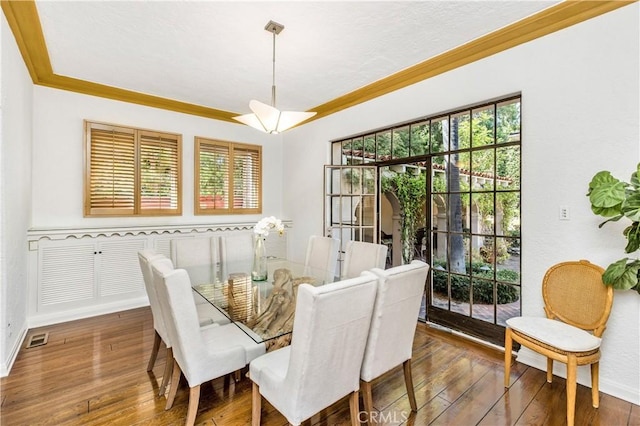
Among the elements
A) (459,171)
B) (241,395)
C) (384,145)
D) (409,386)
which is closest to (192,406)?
(241,395)

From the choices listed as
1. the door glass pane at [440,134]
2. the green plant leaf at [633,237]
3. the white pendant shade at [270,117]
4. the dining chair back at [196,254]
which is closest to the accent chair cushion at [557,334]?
the green plant leaf at [633,237]

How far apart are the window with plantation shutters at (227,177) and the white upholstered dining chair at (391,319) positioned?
371 centimetres

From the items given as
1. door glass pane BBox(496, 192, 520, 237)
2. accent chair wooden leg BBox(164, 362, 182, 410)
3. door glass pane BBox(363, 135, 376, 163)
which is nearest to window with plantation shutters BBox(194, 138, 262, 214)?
door glass pane BBox(363, 135, 376, 163)

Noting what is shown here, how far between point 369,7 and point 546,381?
3144mm

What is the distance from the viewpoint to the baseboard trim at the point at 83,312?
3314 millimetres

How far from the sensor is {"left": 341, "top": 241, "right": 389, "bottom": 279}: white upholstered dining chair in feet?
9.25

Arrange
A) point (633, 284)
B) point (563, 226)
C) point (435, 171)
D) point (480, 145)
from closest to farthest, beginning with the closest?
point (633, 284) < point (563, 226) < point (480, 145) < point (435, 171)

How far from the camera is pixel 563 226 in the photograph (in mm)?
2367

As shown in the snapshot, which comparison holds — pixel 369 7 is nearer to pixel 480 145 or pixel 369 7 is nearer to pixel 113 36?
pixel 480 145

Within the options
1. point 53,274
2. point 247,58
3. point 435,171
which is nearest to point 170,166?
point 53,274

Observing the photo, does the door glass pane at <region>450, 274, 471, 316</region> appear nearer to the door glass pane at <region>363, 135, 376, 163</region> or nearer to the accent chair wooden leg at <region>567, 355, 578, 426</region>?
the accent chair wooden leg at <region>567, 355, 578, 426</region>

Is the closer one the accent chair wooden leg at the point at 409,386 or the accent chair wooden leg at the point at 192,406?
the accent chair wooden leg at the point at 192,406

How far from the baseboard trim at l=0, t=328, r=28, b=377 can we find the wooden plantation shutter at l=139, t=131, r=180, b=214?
1761 mm

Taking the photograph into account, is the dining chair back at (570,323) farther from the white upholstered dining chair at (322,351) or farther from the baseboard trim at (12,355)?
the baseboard trim at (12,355)
